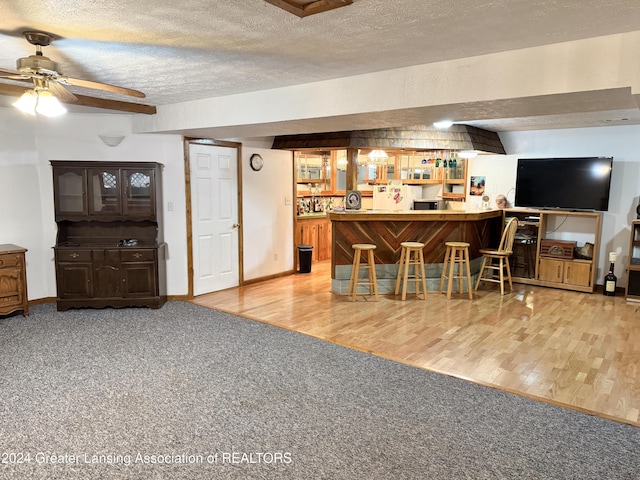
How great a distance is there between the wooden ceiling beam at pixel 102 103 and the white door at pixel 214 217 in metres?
0.90

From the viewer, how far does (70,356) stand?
12.7 feet

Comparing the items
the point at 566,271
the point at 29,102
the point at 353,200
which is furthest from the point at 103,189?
the point at 566,271

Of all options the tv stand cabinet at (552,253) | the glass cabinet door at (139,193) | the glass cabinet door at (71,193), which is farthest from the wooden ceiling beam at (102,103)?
the tv stand cabinet at (552,253)

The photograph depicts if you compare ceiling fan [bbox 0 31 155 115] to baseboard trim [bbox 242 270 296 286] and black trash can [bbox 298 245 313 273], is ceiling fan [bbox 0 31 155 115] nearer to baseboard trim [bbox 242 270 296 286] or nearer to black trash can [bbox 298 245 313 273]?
baseboard trim [bbox 242 270 296 286]

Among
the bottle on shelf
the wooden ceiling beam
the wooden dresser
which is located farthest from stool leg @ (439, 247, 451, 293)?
the wooden dresser

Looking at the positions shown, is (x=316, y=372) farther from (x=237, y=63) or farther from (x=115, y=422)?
(x=237, y=63)

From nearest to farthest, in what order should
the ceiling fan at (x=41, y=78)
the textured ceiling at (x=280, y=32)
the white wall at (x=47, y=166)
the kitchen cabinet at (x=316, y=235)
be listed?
the textured ceiling at (x=280, y=32)
the ceiling fan at (x=41, y=78)
the white wall at (x=47, y=166)
the kitchen cabinet at (x=316, y=235)

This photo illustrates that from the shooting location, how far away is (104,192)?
17.6 ft

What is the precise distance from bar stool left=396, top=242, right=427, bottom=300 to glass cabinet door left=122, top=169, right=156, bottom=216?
3243mm

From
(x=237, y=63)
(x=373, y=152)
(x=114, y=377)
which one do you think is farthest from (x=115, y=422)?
(x=373, y=152)

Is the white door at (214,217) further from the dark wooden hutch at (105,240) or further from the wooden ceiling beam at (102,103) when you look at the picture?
the wooden ceiling beam at (102,103)

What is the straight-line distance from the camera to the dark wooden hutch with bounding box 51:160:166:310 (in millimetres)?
5172

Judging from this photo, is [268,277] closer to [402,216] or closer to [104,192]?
[402,216]

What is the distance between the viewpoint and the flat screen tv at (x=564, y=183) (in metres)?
6.29
